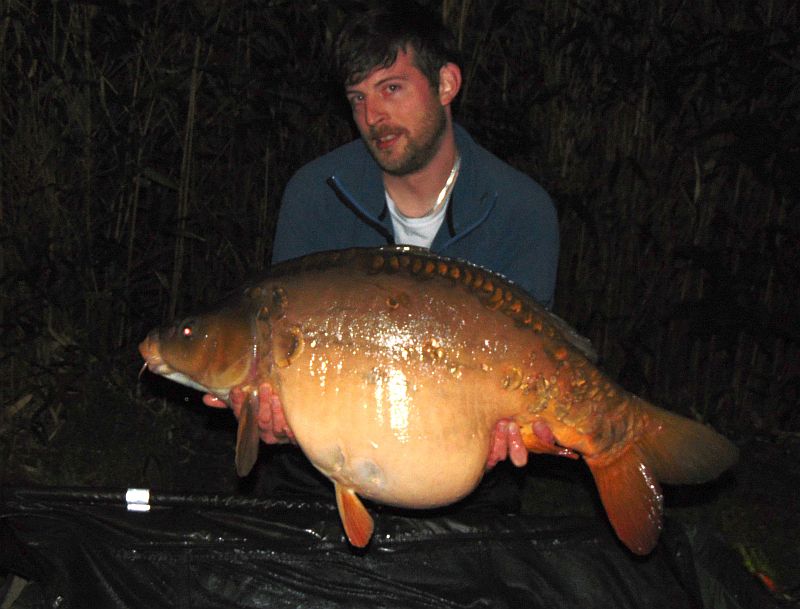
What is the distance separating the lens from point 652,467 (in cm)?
167

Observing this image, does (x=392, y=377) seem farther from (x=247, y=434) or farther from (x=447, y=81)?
(x=447, y=81)

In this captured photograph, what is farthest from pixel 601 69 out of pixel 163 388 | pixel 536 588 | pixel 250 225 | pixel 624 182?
pixel 536 588

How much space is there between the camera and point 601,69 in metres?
3.41

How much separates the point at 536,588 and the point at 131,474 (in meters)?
1.42

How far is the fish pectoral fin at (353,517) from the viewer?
1650 millimetres

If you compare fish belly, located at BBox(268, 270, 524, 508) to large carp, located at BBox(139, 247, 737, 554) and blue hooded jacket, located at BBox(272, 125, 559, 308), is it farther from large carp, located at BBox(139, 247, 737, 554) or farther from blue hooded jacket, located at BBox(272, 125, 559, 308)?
blue hooded jacket, located at BBox(272, 125, 559, 308)

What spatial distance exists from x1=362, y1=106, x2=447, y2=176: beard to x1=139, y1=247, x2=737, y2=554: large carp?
0.59 meters

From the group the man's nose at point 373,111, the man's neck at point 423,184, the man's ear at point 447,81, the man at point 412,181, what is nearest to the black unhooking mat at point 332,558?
the man at point 412,181

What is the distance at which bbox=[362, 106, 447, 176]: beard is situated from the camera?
2.18m

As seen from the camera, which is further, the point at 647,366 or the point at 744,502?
the point at 647,366

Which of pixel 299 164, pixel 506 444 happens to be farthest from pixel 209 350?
pixel 299 164

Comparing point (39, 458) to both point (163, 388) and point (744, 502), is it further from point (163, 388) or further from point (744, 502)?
point (744, 502)

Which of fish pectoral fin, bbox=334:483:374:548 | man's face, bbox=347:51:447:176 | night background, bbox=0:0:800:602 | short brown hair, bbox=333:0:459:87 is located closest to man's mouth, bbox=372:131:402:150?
man's face, bbox=347:51:447:176

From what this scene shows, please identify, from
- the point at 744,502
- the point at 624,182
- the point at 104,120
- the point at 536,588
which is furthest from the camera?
the point at 624,182
